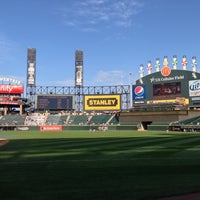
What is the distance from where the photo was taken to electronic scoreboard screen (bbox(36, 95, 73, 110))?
370ft

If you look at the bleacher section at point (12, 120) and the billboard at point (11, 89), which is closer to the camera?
the bleacher section at point (12, 120)

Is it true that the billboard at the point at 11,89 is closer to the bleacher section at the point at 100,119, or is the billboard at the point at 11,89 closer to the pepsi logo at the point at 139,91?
the bleacher section at the point at 100,119

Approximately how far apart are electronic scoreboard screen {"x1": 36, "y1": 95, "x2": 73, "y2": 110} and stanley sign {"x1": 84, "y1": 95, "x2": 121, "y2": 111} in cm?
937

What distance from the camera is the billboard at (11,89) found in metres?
115

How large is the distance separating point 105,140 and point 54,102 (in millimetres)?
82548

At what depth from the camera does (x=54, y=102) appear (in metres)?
114

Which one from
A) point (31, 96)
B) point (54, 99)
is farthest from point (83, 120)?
point (31, 96)

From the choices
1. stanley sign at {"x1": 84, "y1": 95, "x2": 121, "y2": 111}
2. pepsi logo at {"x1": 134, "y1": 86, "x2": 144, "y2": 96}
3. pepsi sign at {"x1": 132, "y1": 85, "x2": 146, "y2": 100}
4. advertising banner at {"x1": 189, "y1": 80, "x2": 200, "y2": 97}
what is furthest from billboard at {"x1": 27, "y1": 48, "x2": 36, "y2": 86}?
advertising banner at {"x1": 189, "y1": 80, "x2": 200, "y2": 97}

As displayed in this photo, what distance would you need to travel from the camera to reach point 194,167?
1372cm

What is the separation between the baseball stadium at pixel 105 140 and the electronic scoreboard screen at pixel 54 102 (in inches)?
14.0

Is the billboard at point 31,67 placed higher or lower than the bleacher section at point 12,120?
higher

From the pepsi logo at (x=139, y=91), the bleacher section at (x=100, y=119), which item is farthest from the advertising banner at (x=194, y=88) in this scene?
the bleacher section at (x=100, y=119)

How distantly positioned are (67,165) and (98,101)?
9170 cm

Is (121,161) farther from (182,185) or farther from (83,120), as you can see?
(83,120)
